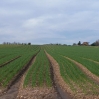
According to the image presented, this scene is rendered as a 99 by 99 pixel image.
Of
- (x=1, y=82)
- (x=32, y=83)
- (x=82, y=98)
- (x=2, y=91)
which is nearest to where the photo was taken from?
(x=82, y=98)

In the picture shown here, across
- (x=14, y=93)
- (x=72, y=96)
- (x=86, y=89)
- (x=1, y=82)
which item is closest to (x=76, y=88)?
(x=86, y=89)

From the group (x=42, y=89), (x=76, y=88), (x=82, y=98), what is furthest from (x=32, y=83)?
(x=82, y=98)

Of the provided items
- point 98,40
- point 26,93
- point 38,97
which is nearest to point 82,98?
point 38,97

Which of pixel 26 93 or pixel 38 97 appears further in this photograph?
pixel 26 93

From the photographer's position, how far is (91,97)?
11.8 meters

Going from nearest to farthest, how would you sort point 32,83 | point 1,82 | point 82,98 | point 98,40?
1. point 82,98
2. point 32,83
3. point 1,82
4. point 98,40

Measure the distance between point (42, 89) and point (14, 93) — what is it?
1965 millimetres

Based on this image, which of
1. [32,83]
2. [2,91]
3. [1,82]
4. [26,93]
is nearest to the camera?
[26,93]

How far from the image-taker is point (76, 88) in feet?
46.4

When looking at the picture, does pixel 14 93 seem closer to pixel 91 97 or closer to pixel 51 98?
pixel 51 98

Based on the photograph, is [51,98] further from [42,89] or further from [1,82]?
[1,82]

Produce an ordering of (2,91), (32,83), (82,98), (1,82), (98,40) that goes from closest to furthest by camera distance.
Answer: (82,98), (2,91), (32,83), (1,82), (98,40)

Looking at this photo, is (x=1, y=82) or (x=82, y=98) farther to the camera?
(x=1, y=82)

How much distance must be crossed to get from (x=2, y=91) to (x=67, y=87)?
456 cm
